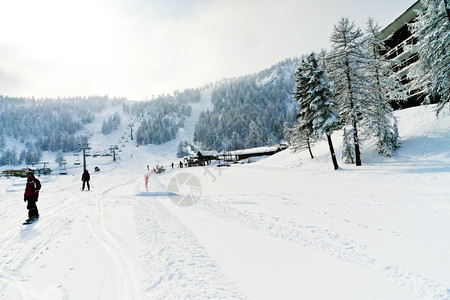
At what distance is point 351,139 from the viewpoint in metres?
22.0

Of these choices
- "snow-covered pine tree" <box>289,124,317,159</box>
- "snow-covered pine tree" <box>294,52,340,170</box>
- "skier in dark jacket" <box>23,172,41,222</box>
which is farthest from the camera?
"snow-covered pine tree" <box>289,124,317,159</box>

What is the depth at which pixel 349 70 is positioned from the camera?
21.6 metres

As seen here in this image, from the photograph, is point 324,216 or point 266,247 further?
point 324,216

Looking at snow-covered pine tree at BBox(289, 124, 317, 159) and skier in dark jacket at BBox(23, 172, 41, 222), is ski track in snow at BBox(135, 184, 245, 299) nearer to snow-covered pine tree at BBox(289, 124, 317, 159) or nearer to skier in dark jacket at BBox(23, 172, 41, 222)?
skier in dark jacket at BBox(23, 172, 41, 222)

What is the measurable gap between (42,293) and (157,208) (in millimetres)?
6104

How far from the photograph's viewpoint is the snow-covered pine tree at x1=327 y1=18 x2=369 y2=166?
21.5 meters

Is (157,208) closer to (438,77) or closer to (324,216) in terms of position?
(324,216)

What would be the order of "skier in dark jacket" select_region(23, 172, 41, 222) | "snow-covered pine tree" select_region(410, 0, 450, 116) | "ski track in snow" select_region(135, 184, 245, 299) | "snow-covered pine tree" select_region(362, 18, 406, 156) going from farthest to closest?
1. "snow-covered pine tree" select_region(362, 18, 406, 156)
2. "snow-covered pine tree" select_region(410, 0, 450, 116)
3. "skier in dark jacket" select_region(23, 172, 41, 222)
4. "ski track in snow" select_region(135, 184, 245, 299)

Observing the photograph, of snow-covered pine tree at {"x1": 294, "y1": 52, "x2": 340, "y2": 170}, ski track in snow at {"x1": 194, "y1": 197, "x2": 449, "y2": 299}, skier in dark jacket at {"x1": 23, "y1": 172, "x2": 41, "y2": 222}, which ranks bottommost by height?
ski track in snow at {"x1": 194, "y1": 197, "x2": 449, "y2": 299}

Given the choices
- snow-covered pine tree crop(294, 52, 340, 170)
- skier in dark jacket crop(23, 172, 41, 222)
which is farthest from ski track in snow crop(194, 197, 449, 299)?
snow-covered pine tree crop(294, 52, 340, 170)

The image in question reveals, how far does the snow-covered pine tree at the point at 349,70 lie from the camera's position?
70.4ft

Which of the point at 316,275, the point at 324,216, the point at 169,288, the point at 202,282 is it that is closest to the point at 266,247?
the point at 316,275

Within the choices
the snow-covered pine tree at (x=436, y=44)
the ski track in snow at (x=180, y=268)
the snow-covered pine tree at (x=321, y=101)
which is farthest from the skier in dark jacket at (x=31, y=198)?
the snow-covered pine tree at (x=436, y=44)

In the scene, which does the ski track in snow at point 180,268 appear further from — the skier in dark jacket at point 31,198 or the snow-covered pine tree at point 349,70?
the snow-covered pine tree at point 349,70
